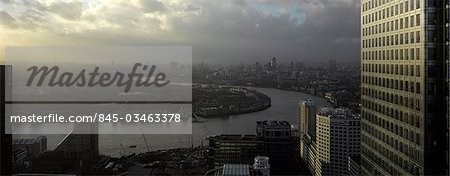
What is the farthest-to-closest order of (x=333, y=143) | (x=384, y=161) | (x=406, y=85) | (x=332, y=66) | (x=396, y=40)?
1. (x=333, y=143)
2. (x=332, y=66)
3. (x=384, y=161)
4. (x=396, y=40)
5. (x=406, y=85)

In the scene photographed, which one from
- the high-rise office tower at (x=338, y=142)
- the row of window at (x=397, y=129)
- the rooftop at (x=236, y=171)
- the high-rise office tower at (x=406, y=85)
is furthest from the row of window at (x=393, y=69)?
the high-rise office tower at (x=338, y=142)

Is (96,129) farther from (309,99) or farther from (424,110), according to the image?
(309,99)

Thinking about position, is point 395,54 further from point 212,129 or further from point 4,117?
point 212,129

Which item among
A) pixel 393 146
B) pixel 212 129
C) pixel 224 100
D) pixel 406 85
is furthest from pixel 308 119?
pixel 406 85

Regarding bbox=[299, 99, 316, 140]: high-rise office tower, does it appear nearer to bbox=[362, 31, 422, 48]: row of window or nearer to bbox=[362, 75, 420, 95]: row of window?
bbox=[362, 75, 420, 95]: row of window

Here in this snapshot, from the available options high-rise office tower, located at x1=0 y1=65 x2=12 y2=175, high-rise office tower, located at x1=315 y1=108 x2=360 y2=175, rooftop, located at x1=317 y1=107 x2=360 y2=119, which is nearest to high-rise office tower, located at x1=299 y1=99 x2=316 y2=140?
rooftop, located at x1=317 y1=107 x2=360 y2=119

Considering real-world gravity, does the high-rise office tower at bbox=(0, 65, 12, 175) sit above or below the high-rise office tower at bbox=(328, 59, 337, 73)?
below
